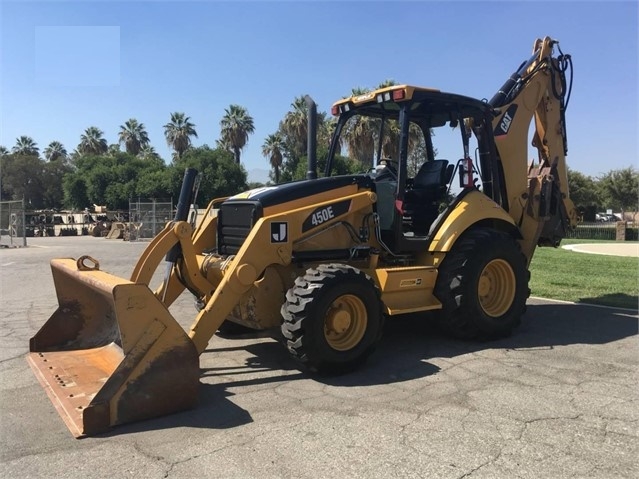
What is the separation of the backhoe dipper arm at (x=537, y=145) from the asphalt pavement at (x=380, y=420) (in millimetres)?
2030

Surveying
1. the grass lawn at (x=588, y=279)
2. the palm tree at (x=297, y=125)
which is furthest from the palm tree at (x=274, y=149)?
the grass lawn at (x=588, y=279)

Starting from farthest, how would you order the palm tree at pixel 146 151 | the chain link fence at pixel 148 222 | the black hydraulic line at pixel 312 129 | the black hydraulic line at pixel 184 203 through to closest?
the palm tree at pixel 146 151, the chain link fence at pixel 148 222, the black hydraulic line at pixel 312 129, the black hydraulic line at pixel 184 203

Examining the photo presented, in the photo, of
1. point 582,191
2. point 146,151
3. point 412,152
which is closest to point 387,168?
point 412,152

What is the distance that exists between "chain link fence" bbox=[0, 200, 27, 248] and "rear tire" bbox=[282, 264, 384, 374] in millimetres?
26291

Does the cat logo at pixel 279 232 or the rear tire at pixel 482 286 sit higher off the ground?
the cat logo at pixel 279 232

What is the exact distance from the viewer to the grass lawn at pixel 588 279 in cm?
1017

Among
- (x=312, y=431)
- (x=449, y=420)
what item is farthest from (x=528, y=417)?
(x=312, y=431)

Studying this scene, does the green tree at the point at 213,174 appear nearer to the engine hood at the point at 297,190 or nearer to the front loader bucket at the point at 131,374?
the engine hood at the point at 297,190

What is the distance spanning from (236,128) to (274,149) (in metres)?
5.61

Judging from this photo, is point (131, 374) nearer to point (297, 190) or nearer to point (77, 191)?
point (297, 190)

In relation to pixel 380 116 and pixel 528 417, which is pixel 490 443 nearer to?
pixel 528 417

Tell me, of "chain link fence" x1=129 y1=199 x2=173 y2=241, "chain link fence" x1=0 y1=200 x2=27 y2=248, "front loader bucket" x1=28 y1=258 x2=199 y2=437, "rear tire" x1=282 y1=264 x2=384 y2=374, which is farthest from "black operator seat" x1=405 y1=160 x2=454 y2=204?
"chain link fence" x1=129 y1=199 x2=173 y2=241

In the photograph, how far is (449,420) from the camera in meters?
4.29

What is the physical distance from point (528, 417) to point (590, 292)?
7460 mm
